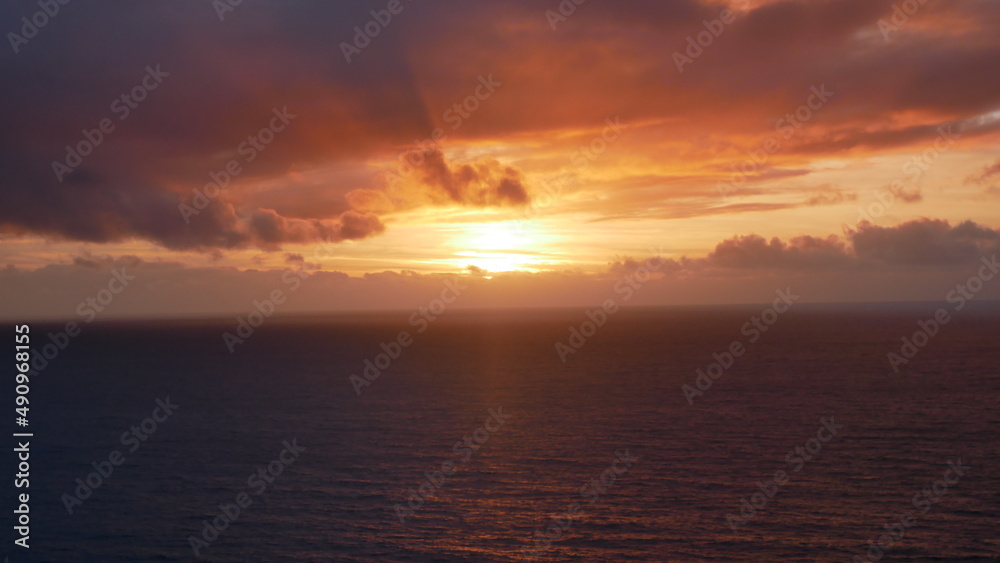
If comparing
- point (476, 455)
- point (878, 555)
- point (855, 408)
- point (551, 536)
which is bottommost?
point (878, 555)

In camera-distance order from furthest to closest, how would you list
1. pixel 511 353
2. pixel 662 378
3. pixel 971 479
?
pixel 511 353 → pixel 662 378 → pixel 971 479

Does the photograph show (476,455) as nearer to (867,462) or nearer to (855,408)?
(867,462)

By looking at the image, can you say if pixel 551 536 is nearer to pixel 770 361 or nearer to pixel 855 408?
pixel 855 408

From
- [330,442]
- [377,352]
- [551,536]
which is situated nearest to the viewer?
[551,536]

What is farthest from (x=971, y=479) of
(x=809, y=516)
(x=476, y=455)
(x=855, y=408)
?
(x=476, y=455)

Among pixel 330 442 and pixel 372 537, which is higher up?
pixel 330 442

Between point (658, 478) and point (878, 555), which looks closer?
point (878, 555)

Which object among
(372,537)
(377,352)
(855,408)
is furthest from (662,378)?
(377,352)
